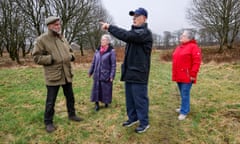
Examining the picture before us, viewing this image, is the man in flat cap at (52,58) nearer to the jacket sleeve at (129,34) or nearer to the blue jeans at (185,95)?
the jacket sleeve at (129,34)

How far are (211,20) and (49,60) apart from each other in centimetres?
2035

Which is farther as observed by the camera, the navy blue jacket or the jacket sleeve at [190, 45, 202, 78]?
the jacket sleeve at [190, 45, 202, 78]

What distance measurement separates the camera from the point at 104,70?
4461 mm

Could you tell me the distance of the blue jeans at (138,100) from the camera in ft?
10.9

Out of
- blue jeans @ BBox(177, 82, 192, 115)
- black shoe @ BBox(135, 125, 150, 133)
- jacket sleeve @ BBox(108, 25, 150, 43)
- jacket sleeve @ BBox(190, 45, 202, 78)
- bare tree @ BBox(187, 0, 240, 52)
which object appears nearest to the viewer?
jacket sleeve @ BBox(108, 25, 150, 43)

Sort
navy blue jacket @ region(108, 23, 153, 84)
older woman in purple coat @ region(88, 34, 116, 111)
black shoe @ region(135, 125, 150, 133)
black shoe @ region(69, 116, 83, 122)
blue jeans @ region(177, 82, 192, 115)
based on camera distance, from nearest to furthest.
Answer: navy blue jacket @ region(108, 23, 153, 84) → black shoe @ region(135, 125, 150, 133) → blue jeans @ region(177, 82, 192, 115) → black shoe @ region(69, 116, 83, 122) → older woman in purple coat @ region(88, 34, 116, 111)

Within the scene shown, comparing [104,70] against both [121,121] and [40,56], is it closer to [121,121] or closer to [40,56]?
[121,121]

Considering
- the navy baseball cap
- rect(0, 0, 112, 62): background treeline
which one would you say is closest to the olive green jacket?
the navy baseball cap

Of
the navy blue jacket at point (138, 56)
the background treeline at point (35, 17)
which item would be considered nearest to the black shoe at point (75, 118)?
the navy blue jacket at point (138, 56)

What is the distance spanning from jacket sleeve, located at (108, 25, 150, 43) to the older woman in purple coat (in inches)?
55.2

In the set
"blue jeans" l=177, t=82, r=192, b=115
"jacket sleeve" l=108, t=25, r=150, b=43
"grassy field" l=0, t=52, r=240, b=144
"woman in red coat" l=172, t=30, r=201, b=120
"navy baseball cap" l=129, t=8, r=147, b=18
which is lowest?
"grassy field" l=0, t=52, r=240, b=144

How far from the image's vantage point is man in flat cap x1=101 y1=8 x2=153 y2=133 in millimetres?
3012

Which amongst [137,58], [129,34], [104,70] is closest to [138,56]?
[137,58]

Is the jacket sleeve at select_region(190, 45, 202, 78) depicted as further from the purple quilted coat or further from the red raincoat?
the purple quilted coat
